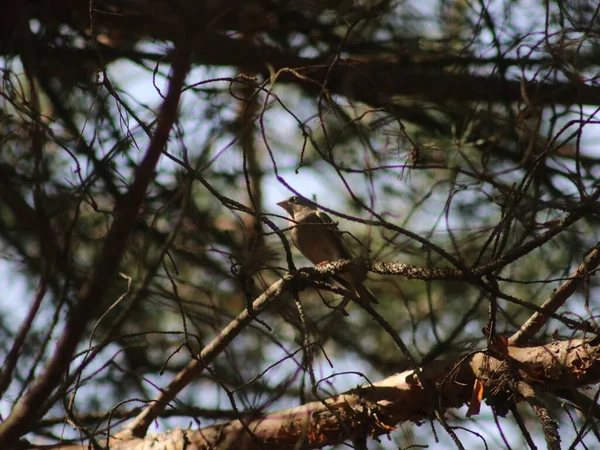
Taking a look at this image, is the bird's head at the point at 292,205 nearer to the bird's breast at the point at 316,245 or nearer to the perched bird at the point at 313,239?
the perched bird at the point at 313,239

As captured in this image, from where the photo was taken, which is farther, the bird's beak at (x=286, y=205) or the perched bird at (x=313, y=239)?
the bird's beak at (x=286, y=205)

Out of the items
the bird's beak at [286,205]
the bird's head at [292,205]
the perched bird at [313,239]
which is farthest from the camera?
the bird's beak at [286,205]

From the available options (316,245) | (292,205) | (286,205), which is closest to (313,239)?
(316,245)

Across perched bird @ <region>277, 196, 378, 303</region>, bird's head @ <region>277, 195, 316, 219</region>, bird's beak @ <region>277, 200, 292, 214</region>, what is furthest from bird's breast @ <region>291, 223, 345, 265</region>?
bird's beak @ <region>277, 200, 292, 214</region>

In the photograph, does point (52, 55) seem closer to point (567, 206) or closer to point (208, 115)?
point (208, 115)

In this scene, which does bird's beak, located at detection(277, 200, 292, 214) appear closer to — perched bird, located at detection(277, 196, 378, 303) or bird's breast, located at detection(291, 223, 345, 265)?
perched bird, located at detection(277, 196, 378, 303)

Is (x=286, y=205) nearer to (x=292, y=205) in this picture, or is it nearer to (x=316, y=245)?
(x=292, y=205)

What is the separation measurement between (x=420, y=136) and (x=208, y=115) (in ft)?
4.46

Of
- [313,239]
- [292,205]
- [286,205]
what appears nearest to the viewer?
[313,239]

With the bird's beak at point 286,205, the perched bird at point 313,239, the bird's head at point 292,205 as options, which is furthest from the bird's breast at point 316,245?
the bird's beak at point 286,205

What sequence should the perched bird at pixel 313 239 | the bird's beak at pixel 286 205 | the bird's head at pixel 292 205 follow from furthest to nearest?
the bird's beak at pixel 286 205, the bird's head at pixel 292 205, the perched bird at pixel 313 239

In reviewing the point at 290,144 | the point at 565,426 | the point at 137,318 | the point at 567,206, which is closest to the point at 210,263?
the point at 137,318

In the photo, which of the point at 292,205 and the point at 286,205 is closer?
the point at 292,205

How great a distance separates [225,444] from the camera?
312 centimetres
